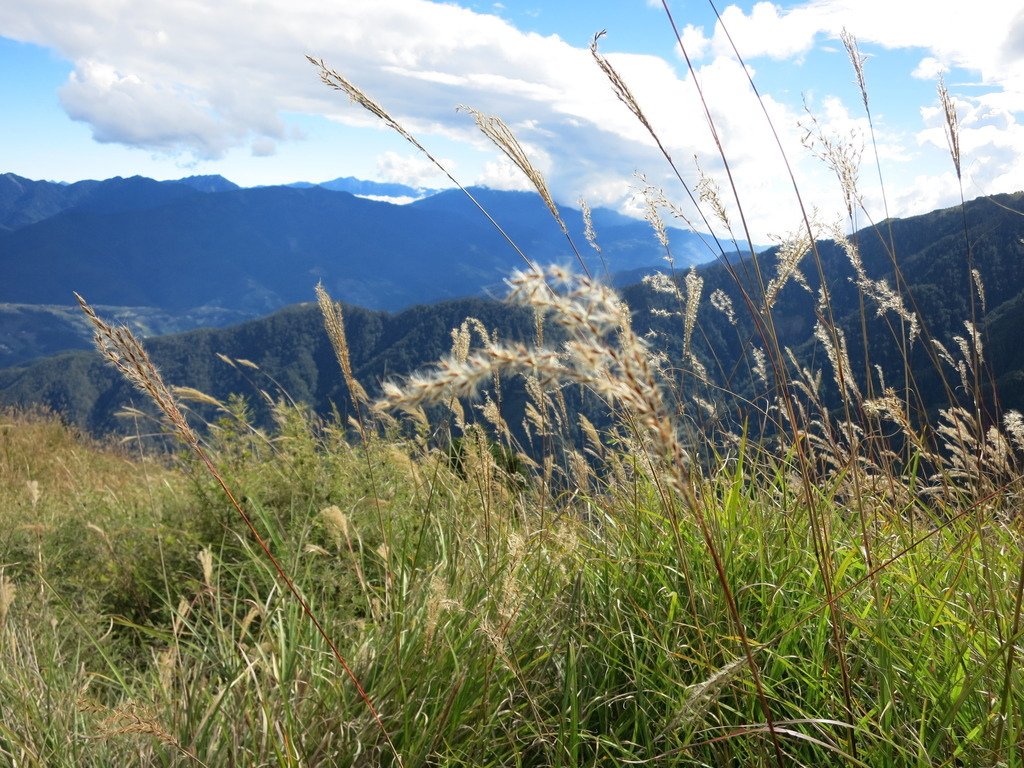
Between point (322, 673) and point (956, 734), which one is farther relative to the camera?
point (322, 673)

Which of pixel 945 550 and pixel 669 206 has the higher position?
pixel 669 206

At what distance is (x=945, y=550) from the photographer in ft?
7.05

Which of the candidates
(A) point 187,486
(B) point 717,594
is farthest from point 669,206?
(A) point 187,486

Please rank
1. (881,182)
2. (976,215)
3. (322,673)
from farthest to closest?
(976,215), (881,182), (322,673)

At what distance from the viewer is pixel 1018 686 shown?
4.62 ft

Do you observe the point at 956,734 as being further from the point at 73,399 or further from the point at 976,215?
the point at 73,399

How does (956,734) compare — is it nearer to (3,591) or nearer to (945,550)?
(945,550)

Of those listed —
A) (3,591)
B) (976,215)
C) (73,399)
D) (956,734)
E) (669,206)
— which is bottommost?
(73,399)

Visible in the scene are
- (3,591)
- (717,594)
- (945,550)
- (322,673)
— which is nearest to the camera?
(3,591)

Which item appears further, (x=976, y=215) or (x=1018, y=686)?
(x=976, y=215)

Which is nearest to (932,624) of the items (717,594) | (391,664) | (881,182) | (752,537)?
(717,594)

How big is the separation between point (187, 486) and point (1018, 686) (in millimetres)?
4489

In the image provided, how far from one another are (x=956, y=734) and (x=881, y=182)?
2.03 meters

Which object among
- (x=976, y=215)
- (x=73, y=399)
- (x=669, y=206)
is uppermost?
(x=976, y=215)
